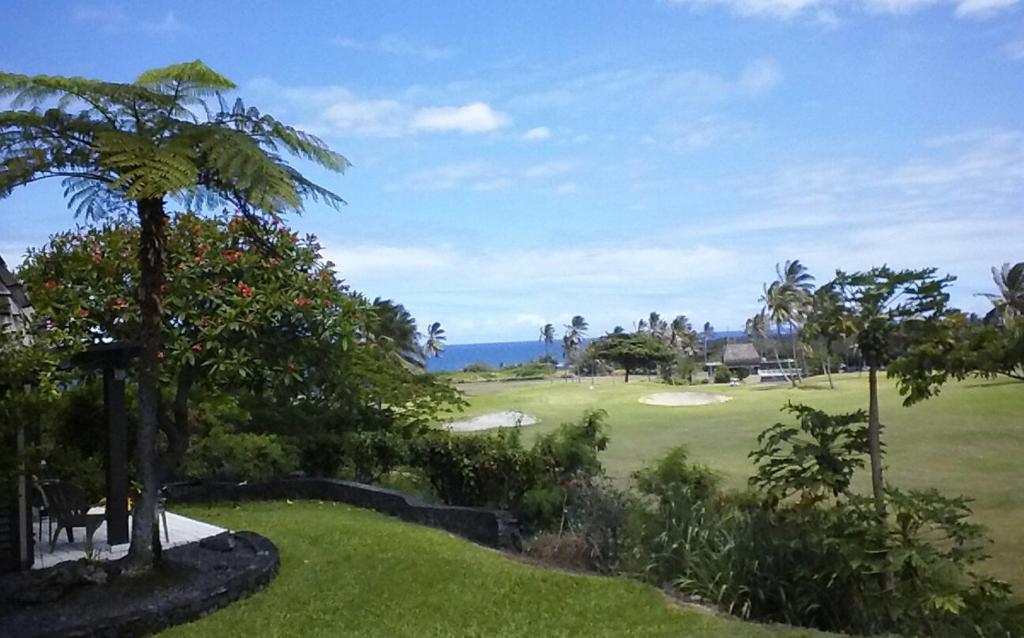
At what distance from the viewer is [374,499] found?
34.6 ft

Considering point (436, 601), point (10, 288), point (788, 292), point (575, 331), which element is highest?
point (575, 331)

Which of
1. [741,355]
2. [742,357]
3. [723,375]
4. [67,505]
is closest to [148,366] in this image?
[67,505]

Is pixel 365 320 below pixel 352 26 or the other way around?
below

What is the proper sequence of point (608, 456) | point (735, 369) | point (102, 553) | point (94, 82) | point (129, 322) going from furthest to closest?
point (735, 369) < point (608, 456) < point (129, 322) < point (102, 553) < point (94, 82)

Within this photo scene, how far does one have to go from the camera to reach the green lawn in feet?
37.2

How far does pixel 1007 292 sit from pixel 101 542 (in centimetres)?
972

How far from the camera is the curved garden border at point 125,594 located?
5477mm

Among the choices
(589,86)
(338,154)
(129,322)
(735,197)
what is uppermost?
(589,86)

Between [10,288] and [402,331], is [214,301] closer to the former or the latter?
[10,288]

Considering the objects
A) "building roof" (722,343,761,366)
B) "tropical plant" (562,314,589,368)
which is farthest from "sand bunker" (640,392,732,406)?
"tropical plant" (562,314,589,368)

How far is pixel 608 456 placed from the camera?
1573 centimetres

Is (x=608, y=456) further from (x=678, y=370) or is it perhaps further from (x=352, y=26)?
(x=678, y=370)

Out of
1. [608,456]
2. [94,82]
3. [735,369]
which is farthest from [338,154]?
[735,369]

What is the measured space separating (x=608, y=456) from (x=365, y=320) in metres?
6.54
